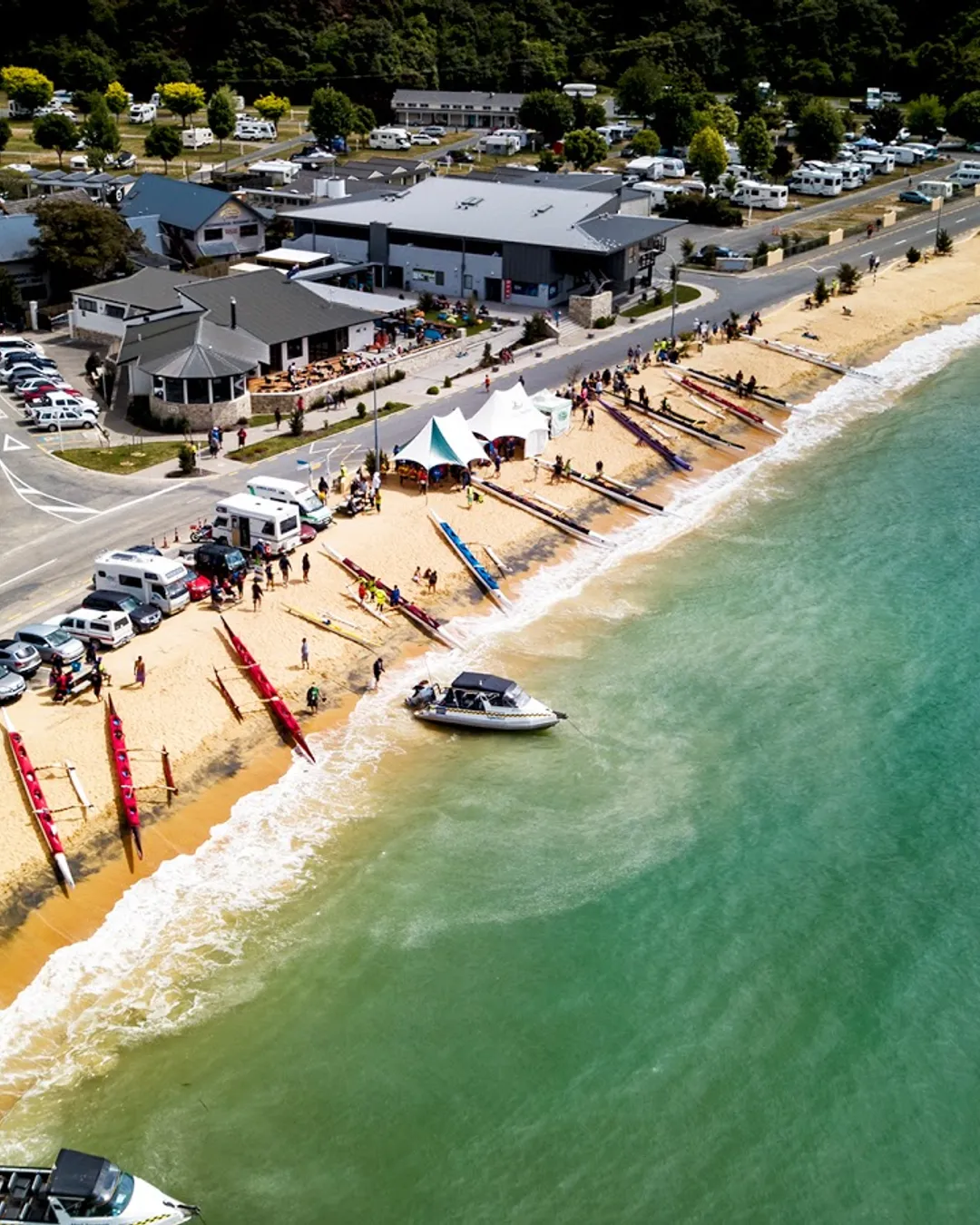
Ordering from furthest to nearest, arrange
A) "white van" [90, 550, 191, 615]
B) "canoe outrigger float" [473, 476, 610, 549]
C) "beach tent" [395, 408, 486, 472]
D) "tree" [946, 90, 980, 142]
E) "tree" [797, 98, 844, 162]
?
"tree" [946, 90, 980, 142] → "tree" [797, 98, 844, 162] → "beach tent" [395, 408, 486, 472] → "canoe outrigger float" [473, 476, 610, 549] → "white van" [90, 550, 191, 615]

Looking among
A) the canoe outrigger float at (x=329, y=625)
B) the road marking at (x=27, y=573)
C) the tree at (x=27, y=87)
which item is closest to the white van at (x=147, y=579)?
the road marking at (x=27, y=573)

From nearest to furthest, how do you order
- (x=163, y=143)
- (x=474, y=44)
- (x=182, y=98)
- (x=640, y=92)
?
(x=163, y=143) → (x=182, y=98) → (x=640, y=92) → (x=474, y=44)

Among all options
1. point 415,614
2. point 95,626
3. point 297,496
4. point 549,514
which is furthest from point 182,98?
point 95,626

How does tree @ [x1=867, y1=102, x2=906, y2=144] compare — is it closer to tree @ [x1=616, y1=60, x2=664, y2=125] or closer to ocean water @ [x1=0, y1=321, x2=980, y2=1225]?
tree @ [x1=616, y1=60, x2=664, y2=125]

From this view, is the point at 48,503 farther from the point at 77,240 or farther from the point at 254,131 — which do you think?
the point at 254,131

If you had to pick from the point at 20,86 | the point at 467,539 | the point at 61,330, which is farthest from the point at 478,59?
the point at 467,539

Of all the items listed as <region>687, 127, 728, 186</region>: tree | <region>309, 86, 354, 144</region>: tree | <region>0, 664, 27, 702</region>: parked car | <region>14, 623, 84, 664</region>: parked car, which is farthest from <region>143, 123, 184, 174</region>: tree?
<region>0, 664, 27, 702</region>: parked car
